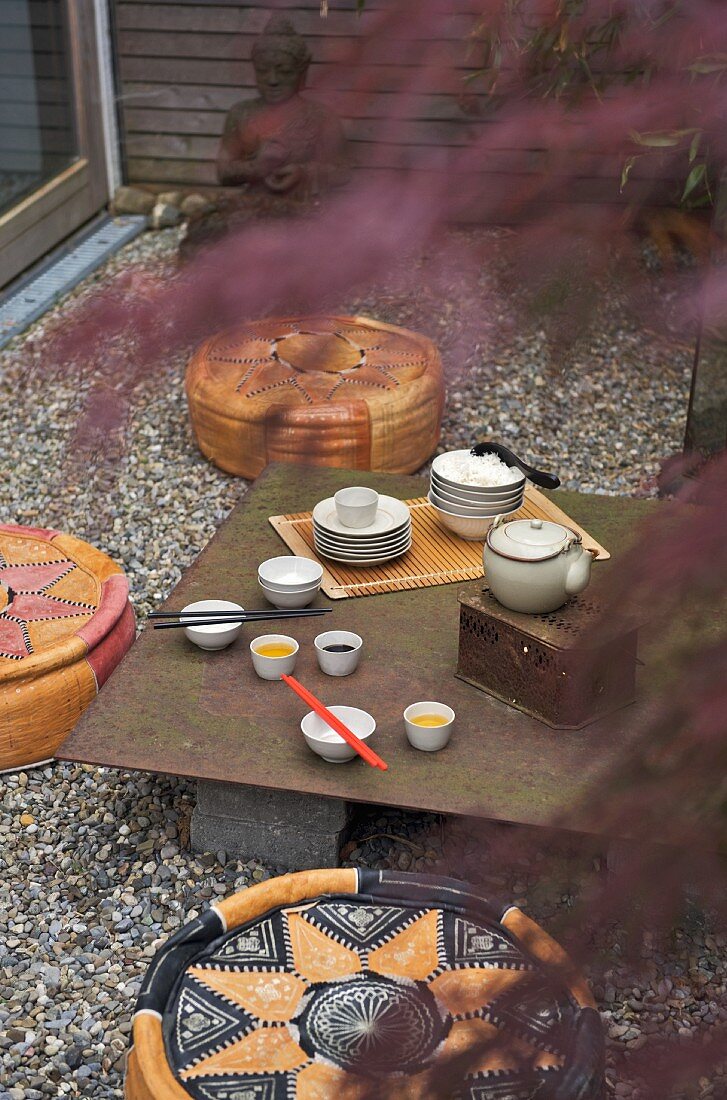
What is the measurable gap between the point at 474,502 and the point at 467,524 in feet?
0.20

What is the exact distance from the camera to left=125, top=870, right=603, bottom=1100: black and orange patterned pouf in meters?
A: 1.73

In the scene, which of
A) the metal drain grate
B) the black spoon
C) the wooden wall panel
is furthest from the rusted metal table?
the metal drain grate

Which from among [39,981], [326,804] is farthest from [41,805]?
[326,804]

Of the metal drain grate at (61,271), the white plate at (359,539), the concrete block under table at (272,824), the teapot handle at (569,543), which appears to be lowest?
the metal drain grate at (61,271)

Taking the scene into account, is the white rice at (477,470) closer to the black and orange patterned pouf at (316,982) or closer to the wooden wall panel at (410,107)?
the black and orange patterned pouf at (316,982)

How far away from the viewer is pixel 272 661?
8.18 feet

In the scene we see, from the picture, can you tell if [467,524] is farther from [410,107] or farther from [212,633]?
[410,107]

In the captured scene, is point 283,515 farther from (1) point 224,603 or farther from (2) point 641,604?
(2) point 641,604

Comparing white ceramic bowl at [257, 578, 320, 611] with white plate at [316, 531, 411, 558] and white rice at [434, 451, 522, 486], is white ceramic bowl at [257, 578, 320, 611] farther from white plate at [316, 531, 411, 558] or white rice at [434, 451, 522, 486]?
white rice at [434, 451, 522, 486]

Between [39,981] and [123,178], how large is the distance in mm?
5722

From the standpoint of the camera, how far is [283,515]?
3.19m

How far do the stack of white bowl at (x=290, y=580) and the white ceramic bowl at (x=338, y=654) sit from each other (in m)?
0.17

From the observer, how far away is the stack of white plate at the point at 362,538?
291 centimetres

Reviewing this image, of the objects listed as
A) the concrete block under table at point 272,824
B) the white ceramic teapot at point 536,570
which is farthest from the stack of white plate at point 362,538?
the concrete block under table at point 272,824
